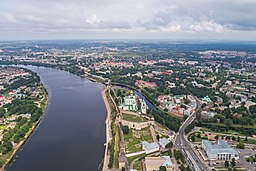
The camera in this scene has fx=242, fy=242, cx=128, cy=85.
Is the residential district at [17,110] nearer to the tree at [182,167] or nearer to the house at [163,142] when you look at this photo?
the house at [163,142]

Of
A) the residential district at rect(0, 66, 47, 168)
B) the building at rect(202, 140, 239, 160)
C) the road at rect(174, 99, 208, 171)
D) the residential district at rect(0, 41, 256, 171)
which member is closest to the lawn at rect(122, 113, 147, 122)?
the residential district at rect(0, 41, 256, 171)

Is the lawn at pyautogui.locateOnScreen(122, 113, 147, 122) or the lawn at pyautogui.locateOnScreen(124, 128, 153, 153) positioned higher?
the lawn at pyautogui.locateOnScreen(122, 113, 147, 122)

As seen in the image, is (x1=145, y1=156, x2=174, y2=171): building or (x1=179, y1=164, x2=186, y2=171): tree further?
(x1=145, y1=156, x2=174, y2=171): building

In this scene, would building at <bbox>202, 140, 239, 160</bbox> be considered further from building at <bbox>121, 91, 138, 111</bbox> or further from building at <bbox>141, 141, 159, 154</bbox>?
building at <bbox>121, 91, 138, 111</bbox>

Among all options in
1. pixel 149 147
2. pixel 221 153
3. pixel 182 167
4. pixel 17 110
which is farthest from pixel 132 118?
pixel 17 110

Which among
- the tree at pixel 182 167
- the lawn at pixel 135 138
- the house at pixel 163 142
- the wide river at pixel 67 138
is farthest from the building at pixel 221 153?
the wide river at pixel 67 138

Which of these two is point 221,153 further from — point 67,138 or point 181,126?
point 67,138
